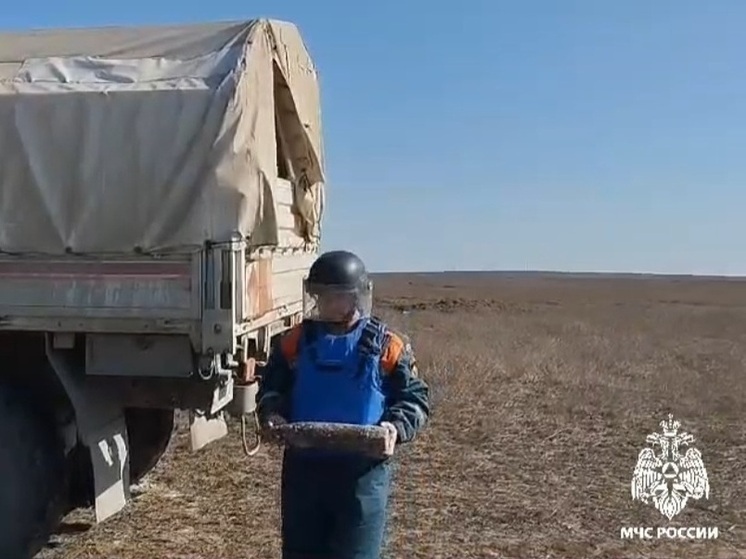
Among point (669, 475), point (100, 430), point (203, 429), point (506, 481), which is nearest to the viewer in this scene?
point (100, 430)

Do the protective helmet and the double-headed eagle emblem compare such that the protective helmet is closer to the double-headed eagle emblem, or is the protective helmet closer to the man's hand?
the man's hand

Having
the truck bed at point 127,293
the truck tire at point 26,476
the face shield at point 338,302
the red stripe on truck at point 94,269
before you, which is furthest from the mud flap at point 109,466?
the face shield at point 338,302

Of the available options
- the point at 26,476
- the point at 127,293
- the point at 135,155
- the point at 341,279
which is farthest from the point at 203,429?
the point at 341,279

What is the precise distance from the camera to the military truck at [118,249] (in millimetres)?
4820

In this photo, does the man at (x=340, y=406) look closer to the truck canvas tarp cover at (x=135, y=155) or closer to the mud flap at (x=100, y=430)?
the truck canvas tarp cover at (x=135, y=155)

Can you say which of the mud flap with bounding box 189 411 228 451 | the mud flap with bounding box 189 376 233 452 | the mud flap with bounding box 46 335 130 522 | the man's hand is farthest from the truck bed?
the man's hand

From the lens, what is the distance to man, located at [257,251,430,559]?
12.0 ft

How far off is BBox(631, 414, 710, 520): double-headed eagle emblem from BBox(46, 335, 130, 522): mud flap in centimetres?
382

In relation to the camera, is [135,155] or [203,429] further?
[203,429]

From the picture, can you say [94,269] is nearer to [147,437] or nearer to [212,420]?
[212,420]

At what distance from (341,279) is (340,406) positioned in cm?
47

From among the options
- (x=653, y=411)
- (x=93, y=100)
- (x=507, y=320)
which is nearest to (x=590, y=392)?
(x=653, y=411)

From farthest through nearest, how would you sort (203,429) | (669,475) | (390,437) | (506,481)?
(669,475), (506,481), (203,429), (390,437)

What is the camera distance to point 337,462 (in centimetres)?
364
